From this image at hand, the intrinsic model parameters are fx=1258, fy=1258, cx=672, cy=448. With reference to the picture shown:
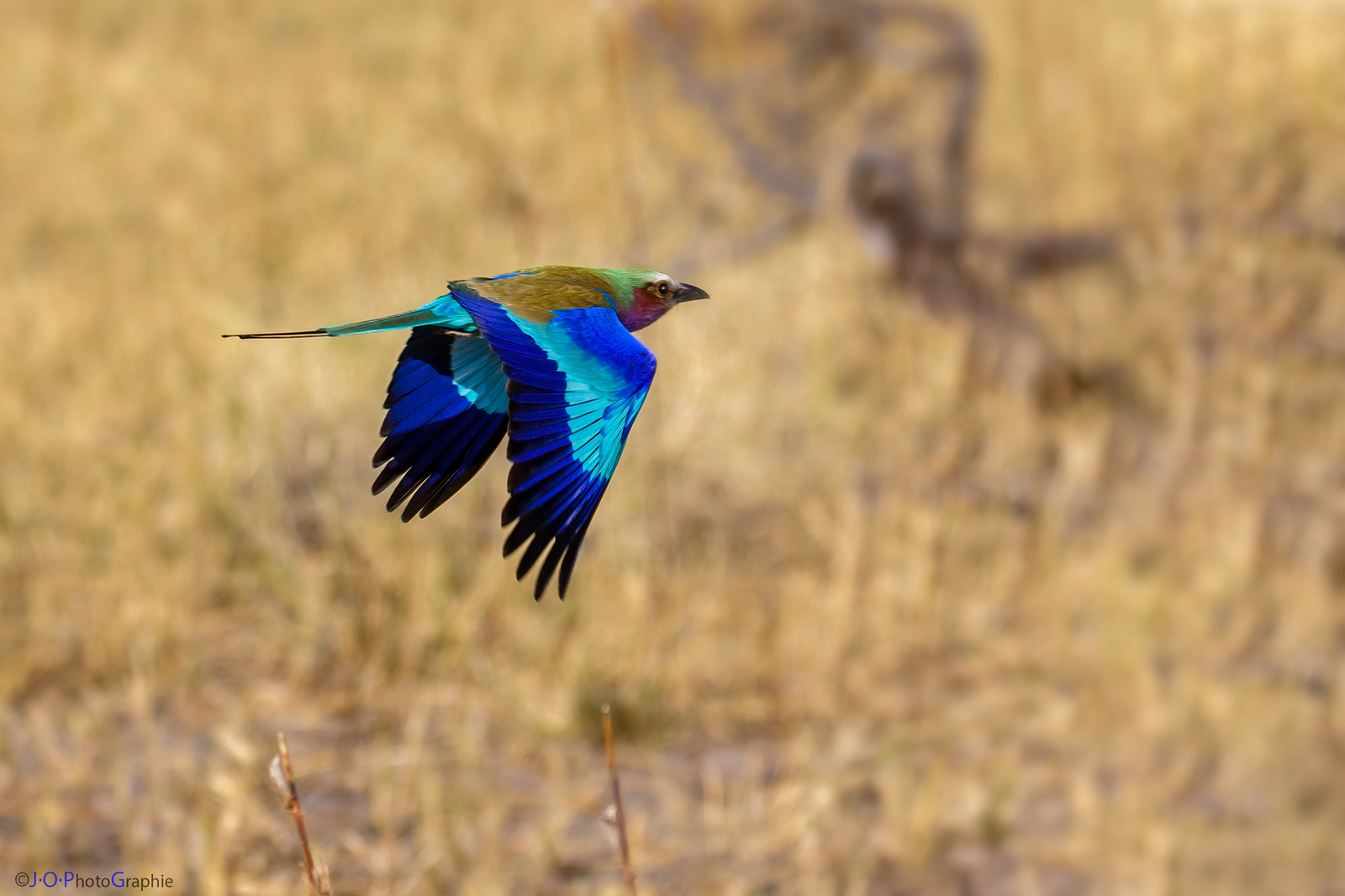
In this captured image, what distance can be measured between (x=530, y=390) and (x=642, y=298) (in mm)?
200

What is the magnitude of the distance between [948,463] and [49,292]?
9.77 feet

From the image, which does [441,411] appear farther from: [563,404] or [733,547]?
[733,547]

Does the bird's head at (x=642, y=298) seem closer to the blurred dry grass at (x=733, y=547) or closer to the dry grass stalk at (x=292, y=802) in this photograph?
the dry grass stalk at (x=292, y=802)

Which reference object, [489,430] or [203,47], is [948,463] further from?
[203,47]

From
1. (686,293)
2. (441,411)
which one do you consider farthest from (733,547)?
(441,411)

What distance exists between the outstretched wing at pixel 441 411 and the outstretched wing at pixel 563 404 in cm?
7

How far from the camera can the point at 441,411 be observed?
1.08m

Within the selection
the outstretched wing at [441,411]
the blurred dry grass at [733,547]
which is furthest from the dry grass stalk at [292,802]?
the blurred dry grass at [733,547]

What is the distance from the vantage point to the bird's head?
1.12 m

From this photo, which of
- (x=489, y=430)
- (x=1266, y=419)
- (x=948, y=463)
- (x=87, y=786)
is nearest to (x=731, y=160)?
(x=948, y=463)

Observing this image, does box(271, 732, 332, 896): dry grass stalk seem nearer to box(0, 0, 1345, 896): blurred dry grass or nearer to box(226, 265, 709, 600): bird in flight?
box(226, 265, 709, 600): bird in flight

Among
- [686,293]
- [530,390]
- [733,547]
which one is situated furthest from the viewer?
[733,547]

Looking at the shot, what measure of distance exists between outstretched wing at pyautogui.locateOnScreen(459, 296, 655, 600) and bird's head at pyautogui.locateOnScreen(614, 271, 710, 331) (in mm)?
85

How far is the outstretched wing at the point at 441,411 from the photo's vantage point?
3.39 ft
